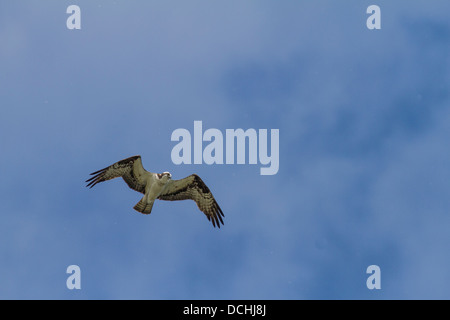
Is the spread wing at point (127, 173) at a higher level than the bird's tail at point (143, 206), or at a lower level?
higher

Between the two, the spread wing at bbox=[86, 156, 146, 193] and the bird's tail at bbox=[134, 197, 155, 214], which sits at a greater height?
the spread wing at bbox=[86, 156, 146, 193]

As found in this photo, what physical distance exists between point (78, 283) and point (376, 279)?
9.89 m

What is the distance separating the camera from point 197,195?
68.5 feet

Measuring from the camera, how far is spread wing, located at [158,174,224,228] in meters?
20.6

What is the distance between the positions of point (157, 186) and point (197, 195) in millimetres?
1608

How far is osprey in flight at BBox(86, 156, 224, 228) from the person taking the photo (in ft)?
65.3

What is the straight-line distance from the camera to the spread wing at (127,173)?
778 inches

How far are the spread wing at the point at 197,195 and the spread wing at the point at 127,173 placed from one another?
0.98 metres

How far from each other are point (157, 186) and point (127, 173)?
114cm

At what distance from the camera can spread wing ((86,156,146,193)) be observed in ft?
64.8
